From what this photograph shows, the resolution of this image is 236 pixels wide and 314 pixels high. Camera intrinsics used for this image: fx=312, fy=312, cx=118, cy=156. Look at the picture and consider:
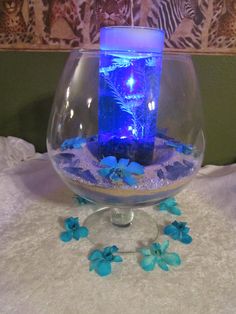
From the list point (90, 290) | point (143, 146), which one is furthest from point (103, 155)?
point (90, 290)

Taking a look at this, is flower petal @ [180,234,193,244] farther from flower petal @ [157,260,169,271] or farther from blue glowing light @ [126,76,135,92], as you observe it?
blue glowing light @ [126,76,135,92]

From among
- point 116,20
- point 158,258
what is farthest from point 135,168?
point 116,20

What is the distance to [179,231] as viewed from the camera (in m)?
0.44

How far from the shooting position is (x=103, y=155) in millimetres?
405

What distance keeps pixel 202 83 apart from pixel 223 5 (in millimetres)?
142

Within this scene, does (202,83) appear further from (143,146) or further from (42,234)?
(42,234)

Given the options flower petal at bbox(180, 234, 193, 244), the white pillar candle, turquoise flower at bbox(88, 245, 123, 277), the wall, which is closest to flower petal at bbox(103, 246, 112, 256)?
turquoise flower at bbox(88, 245, 123, 277)

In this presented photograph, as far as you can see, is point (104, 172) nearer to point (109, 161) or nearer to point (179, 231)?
point (109, 161)

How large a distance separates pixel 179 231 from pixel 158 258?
0.07m

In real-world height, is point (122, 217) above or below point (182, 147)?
below

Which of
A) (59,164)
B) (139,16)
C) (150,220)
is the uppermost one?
(139,16)

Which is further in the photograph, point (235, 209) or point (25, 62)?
point (25, 62)

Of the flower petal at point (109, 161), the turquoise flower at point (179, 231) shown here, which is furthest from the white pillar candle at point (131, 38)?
the turquoise flower at point (179, 231)

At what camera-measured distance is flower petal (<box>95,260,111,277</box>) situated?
359mm
